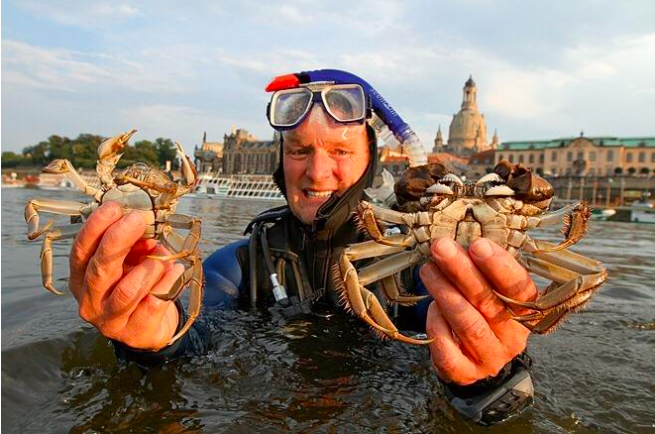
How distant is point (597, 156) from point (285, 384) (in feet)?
368

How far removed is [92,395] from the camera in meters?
3.21

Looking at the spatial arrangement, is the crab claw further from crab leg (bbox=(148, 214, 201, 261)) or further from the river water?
the river water

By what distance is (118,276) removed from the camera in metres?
2.59

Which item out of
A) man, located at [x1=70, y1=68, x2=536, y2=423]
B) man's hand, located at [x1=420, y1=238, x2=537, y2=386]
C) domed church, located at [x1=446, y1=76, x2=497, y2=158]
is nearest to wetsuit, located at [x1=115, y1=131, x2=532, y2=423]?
man, located at [x1=70, y1=68, x2=536, y2=423]

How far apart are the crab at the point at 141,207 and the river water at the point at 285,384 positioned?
1.68ft

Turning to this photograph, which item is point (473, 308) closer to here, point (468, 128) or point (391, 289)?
point (391, 289)

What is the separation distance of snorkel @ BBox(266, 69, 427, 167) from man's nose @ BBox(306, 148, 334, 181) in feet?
2.81

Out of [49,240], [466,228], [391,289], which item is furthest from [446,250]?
[49,240]

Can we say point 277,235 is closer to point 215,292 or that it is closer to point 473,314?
point 215,292

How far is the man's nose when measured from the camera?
4.54 metres

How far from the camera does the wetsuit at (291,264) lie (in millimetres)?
4465

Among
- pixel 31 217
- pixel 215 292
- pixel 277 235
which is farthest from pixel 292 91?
pixel 31 217

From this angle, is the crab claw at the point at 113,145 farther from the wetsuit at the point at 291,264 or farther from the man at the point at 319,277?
the wetsuit at the point at 291,264

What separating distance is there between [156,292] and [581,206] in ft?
8.59
